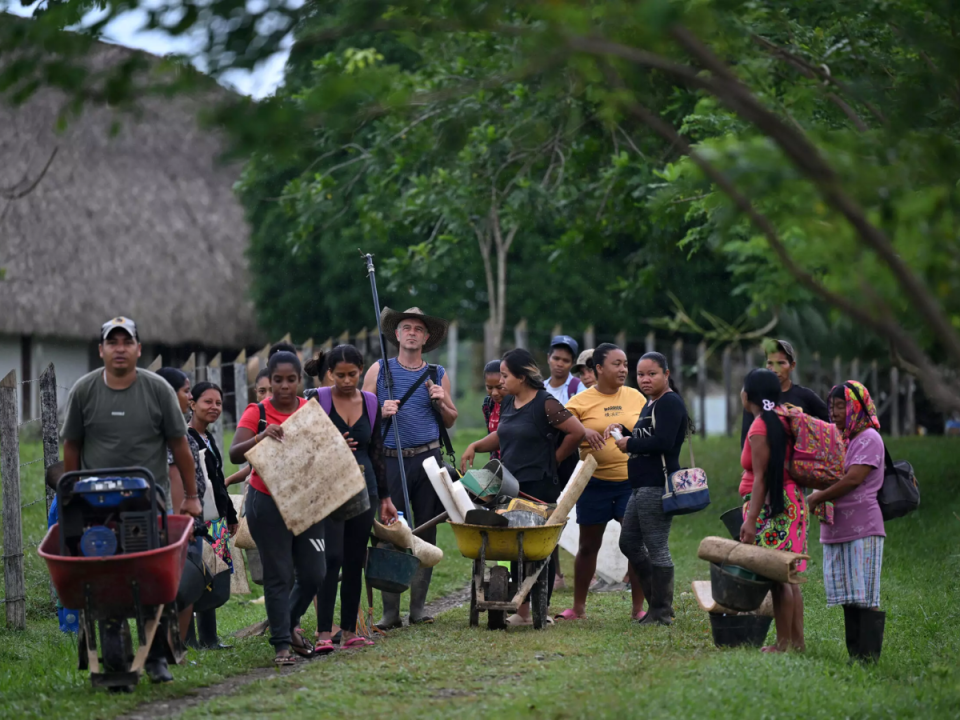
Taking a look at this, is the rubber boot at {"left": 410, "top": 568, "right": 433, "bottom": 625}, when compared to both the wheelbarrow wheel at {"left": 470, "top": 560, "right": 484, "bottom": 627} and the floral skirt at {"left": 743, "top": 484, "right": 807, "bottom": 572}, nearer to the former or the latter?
the wheelbarrow wheel at {"left": 470, "top": 560, "right": 484, "bottom": 627}

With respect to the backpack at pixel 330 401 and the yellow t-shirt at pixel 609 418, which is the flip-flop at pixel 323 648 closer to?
the backpack at pixel 330 401

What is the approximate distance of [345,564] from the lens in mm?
8273

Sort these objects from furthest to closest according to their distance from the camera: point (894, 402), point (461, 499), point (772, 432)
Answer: point (894, 402) < point (461, 499) < point (772, 432)

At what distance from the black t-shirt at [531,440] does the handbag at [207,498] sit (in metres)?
2.08

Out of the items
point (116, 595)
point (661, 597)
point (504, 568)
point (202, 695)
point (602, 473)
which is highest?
point (602, 473)

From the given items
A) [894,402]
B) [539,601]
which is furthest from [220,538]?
[894,402]

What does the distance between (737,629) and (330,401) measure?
2902 millimetres

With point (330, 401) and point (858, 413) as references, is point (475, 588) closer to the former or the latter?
point (330, 401)

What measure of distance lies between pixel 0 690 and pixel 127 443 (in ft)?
4.82

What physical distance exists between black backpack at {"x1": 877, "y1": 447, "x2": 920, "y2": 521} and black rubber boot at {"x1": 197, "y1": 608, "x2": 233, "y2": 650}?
4.20 meters

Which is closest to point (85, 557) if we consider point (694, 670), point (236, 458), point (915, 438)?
point (236, 458)

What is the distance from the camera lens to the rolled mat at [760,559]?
705 centimetres

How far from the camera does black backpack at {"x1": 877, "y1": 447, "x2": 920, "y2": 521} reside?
284 inches

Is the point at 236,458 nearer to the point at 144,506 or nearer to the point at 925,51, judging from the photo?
the point at 144,506
